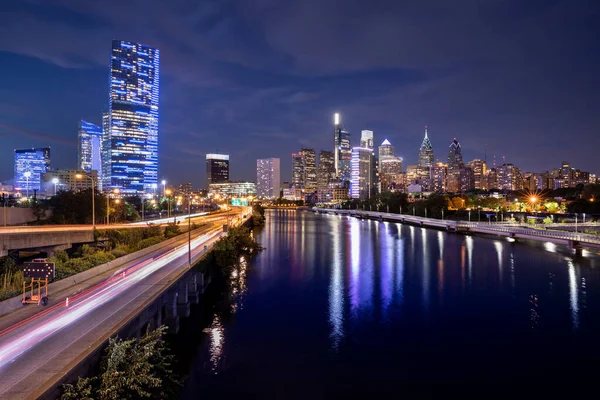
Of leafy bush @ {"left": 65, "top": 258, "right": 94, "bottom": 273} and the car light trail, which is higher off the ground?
leafy bush @ {"left": 65, "top": 258, "right": 94, "bottom": 273}

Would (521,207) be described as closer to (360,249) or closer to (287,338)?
(360,249)

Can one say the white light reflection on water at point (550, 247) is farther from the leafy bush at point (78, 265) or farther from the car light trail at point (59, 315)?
the leafy bush at point (78, 265)

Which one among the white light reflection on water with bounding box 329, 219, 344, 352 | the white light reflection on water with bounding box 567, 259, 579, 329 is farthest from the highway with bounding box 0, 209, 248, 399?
the white light reflection on water with bounding box 567, 259, 579, 329

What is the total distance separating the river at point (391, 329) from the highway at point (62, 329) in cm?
479

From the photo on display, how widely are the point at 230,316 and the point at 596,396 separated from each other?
22450mm

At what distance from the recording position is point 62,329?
15.9 metres

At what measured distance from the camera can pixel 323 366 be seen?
21.7 m

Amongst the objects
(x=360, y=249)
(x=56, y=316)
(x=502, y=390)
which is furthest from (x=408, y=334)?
(x=360, y=249)

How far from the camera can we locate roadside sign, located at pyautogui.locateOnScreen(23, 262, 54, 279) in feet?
64.9

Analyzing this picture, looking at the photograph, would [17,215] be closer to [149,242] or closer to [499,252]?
[149,242]

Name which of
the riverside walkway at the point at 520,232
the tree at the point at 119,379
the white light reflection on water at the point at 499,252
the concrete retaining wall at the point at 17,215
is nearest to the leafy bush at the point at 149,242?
the concrete retaining wall at the point at 17,215

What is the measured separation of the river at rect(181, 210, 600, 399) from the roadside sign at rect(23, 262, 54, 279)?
8628mm

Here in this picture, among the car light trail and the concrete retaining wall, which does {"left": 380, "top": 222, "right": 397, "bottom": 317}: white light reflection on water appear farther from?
the concrete retaining wall

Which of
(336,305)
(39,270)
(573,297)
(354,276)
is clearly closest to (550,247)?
(573,297)
